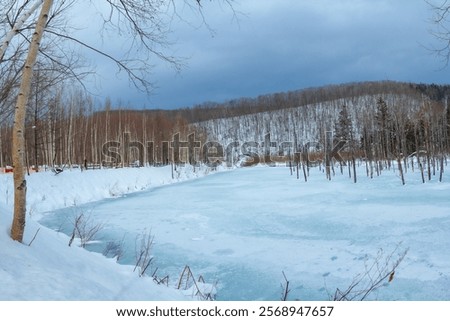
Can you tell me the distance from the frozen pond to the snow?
0.02 metres

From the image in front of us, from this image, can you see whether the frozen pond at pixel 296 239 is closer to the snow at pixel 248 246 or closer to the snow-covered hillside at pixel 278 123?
the snow at pixel 248 246

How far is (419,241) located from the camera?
21.2 ft

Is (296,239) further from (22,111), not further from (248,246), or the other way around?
(22,111)

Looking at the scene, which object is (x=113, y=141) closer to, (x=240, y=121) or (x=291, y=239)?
(x=291, y=239)

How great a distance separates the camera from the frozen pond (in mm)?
4945

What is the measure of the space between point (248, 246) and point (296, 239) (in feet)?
3.39

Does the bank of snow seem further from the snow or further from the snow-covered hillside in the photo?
the snow-covered hillside

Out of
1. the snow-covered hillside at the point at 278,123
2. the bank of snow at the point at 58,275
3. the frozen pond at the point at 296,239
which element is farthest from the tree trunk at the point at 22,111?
the snow-covered hillside at the point at 278,123

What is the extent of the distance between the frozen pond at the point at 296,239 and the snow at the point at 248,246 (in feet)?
0.06

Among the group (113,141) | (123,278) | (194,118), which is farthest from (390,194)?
(194,118)

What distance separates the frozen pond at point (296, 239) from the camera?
495cm

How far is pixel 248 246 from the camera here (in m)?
7.04

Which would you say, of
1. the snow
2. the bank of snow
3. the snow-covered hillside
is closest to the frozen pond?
the snow

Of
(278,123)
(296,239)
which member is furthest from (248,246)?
(278,123)
